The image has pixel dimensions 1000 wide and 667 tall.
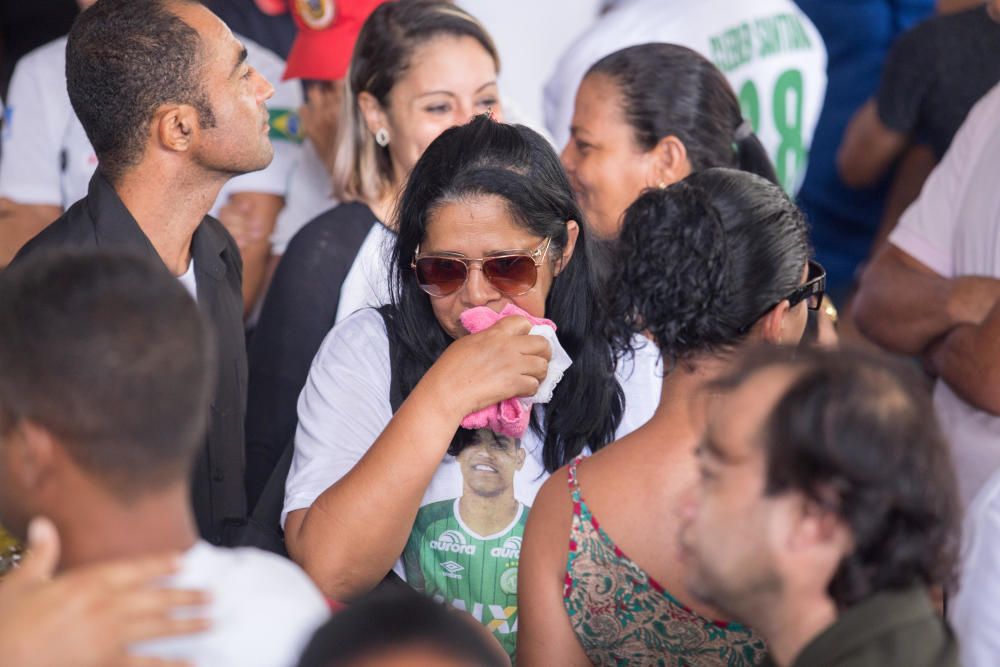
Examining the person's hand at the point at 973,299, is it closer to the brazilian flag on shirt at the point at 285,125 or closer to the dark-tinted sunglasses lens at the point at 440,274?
the dark-tinted sunglasses lens at the point at 440,274

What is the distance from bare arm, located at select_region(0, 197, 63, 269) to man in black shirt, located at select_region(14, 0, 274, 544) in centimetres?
115

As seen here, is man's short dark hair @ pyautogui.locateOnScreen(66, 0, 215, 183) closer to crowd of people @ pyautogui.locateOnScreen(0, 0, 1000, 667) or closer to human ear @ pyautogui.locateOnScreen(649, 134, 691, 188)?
crowd of people @ pyautogui.locateOnScreen(0, 0, 1000, 667)

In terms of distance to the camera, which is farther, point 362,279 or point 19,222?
point 19,222

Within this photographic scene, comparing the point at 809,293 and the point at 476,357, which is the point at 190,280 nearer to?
the point at 476,357

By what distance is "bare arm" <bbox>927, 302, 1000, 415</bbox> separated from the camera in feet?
9.30

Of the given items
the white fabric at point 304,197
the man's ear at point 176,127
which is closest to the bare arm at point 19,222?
the white fabric at point 304,197

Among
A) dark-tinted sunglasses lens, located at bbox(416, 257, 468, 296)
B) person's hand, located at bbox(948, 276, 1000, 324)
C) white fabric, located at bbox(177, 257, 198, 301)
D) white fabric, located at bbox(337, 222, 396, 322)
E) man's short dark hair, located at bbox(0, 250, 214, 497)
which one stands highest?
man's short dark hair, located at bbox(0, 250, 214, 497)

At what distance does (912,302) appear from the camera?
3180mm

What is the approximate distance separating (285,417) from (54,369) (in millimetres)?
1531

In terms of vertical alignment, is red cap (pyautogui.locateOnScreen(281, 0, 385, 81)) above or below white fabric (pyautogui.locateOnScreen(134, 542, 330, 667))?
above

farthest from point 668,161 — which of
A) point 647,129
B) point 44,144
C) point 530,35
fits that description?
point 530,35

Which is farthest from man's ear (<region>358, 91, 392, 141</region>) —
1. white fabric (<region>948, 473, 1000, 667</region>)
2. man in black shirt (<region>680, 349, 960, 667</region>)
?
man in black shirt (<region>680, 349, 960, 667</region>)

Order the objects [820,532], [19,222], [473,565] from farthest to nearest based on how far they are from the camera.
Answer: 1. [19,222]
2. [473,565]
3. [820,532]

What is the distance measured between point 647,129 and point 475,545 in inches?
54.0
